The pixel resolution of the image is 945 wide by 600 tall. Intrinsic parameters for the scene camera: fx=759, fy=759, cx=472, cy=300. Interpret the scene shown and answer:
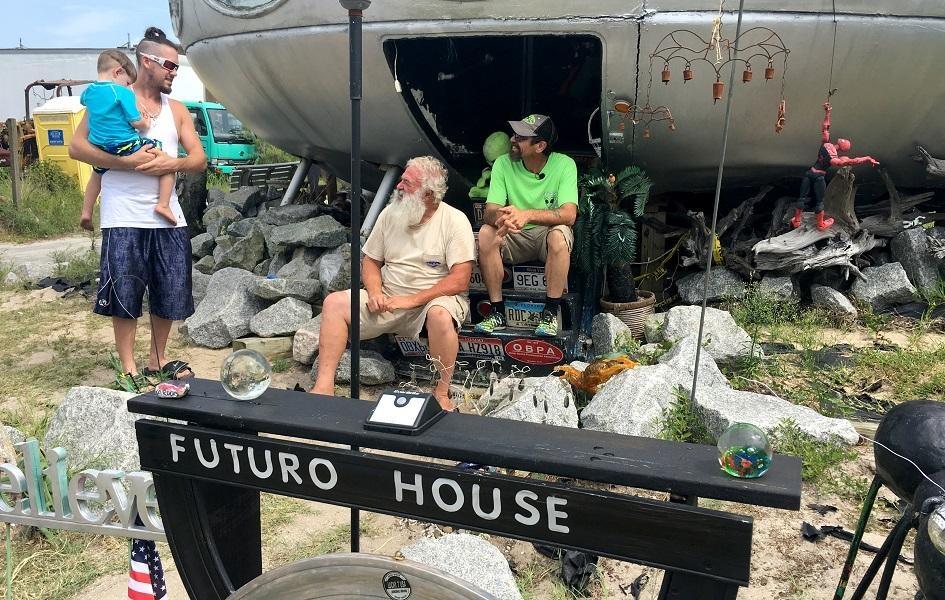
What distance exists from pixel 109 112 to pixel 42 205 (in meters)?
10.0

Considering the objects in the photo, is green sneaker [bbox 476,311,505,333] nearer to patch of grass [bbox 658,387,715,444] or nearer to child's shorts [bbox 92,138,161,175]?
patch of grass [bbox 658,387,715,444]

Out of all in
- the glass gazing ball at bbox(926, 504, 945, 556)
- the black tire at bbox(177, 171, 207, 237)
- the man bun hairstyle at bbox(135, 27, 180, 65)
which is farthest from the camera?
the black tire at bbox(177, 171, 207, 237)

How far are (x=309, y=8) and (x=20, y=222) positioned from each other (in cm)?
871

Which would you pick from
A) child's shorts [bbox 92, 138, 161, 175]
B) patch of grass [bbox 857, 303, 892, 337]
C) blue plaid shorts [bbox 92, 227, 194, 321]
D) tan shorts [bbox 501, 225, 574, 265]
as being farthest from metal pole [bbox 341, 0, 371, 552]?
patch of grass [bbox 857, 303, 892, 337]

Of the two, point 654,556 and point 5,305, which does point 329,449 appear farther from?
point 5,305

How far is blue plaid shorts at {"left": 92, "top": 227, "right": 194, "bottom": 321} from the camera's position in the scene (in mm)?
4195

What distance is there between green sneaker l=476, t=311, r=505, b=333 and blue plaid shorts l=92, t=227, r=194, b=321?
5.81ft

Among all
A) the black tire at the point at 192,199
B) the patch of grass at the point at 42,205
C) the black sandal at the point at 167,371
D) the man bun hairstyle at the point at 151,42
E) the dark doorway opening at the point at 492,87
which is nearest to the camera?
the man bun hairstyle at the point at 151,42

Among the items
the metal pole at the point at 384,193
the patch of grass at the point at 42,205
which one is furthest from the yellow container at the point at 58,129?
the metal pole at the point at 384,193

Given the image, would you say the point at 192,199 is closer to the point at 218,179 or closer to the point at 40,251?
the point at 40,251

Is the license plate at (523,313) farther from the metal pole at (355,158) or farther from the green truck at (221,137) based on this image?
the green truck at (221,137)

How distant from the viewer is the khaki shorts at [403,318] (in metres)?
4.35

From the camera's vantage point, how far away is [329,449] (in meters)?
1.51

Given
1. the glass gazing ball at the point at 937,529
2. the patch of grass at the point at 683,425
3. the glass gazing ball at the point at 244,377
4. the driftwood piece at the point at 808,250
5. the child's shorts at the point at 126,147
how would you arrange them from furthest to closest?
the driftwood piece at the point at 808,250
the child's shorts at the point at 126,147
the patch of grass at the point at 683,425
the glass gazing ball at the point at 244,377
the glass gazing ball at the point at 937,529
